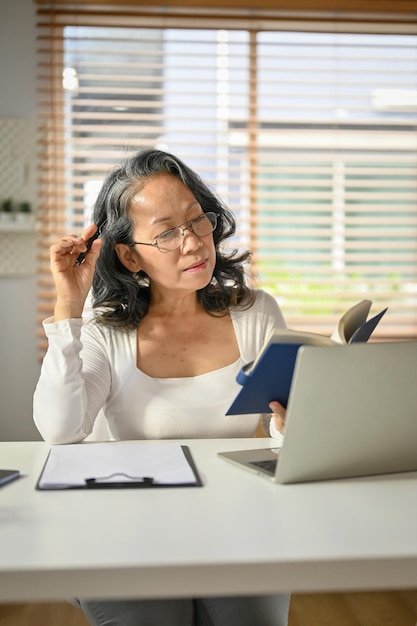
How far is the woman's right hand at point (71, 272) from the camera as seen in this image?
65.1 inches

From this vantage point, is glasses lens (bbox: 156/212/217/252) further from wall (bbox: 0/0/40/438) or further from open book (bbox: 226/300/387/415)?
wall (bbox: 0/0/40/438)

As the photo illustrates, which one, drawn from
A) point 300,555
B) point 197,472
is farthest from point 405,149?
point 300,555

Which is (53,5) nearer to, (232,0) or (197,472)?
(232,0)

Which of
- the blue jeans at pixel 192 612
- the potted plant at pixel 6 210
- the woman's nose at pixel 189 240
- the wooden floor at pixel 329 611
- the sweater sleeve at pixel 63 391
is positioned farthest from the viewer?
the potted plant at pixel 6 210

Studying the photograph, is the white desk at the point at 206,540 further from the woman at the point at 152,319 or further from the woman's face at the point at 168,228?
the woman's face at the point at 168,228

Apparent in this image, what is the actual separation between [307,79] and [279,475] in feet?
10.4

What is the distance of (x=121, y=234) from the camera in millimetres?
1931

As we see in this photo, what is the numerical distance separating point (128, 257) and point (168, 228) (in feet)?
0.57

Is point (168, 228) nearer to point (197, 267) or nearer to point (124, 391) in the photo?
point (197, 267)

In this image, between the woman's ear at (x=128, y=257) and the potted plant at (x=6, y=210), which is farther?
the potted plant at (x=6, y=210)

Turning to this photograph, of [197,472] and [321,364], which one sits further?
[197,472]

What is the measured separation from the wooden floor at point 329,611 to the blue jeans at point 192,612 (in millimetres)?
1061

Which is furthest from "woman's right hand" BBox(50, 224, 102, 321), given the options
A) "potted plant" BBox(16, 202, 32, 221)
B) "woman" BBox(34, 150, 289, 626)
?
"potted plant" BBox(16, 202, 32, 221)

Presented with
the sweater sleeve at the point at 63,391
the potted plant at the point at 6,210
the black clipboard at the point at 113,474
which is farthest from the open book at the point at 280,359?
the potted plant at the point at 6,210
